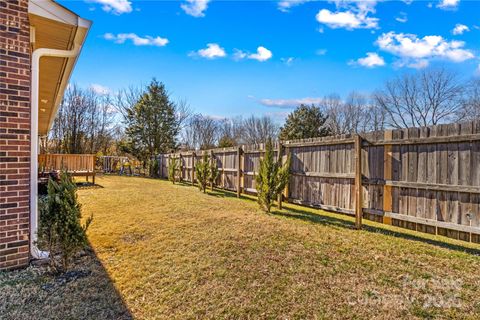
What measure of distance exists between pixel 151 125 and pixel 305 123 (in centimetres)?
1420

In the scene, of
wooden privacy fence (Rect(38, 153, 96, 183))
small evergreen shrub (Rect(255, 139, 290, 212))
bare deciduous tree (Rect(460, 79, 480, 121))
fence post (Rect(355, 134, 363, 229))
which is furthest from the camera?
bare deciduous tree (Rect(460, 79, 480, 121))

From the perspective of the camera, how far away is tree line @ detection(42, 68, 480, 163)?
2384cm

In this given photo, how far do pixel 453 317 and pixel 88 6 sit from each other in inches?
333

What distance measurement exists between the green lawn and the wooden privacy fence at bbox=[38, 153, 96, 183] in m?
8.74

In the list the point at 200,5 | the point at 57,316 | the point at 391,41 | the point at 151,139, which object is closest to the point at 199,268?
the point at 57,316

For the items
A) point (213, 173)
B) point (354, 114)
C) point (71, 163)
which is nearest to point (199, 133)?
point (354, 114)

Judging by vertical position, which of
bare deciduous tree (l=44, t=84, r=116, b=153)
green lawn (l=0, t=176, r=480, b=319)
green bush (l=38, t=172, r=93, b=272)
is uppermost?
bare deciduous tree (l=44, t=84, r=116, b=153)

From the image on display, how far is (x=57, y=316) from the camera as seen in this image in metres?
2.55

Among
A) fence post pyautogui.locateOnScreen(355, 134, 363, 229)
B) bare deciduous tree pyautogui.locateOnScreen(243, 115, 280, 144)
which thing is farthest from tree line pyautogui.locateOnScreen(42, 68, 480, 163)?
fence post pyautogui.locateOnScreen(355, 134, 363, 229)

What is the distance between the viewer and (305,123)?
2509 cm

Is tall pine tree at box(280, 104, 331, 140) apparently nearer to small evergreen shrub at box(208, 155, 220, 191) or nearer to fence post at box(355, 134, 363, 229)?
→ small evergreen shrub at box(208, 155, 220, 191)

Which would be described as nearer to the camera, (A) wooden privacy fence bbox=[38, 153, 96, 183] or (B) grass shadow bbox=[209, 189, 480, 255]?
(B) grass shadow bbox=[209, 189, 480, 255]

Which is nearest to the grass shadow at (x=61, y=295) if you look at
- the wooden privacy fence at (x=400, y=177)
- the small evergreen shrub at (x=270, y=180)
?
the small evergreen shrub at (x=270, y=180)

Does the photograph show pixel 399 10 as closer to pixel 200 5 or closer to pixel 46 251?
pixel 200 5
